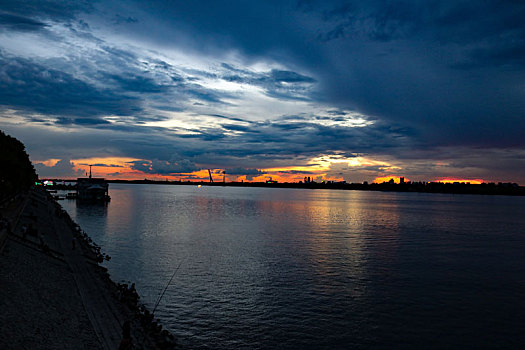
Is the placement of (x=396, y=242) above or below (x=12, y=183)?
below

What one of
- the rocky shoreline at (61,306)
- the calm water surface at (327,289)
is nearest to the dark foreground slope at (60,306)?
the rocky shoreline at (61,306)

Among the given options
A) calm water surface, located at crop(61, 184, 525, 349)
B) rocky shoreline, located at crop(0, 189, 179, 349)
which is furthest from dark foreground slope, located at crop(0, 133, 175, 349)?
calm water surface, located at crop(61, 184, 525, 349)

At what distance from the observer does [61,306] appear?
98.1 ft

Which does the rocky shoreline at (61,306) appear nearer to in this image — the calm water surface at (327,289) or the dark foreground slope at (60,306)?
the dark foreground slope at (60,306)

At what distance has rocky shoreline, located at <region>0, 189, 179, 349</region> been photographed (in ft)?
79.2

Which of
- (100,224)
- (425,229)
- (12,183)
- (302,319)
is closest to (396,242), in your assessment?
(425,229)

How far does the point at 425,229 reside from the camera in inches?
4281

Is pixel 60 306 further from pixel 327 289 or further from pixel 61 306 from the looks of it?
pixel 327 289

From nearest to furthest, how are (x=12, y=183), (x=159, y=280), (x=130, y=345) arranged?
1. (x=130, y=345)
2. (x=159, y=280)
3. (x=12, y=183)

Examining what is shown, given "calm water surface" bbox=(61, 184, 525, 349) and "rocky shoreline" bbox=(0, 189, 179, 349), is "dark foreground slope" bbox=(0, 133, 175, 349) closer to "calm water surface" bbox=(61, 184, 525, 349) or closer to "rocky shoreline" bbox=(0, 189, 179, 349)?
"rocky shoreline" bbox=(0, 189, 179, 349)

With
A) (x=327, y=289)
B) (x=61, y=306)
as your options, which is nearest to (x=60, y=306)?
(x=61, y=306)

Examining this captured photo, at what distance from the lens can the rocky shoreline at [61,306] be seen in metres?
24.1

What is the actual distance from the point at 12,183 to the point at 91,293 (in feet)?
205

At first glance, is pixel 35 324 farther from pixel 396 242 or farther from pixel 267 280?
pixel 396 242
